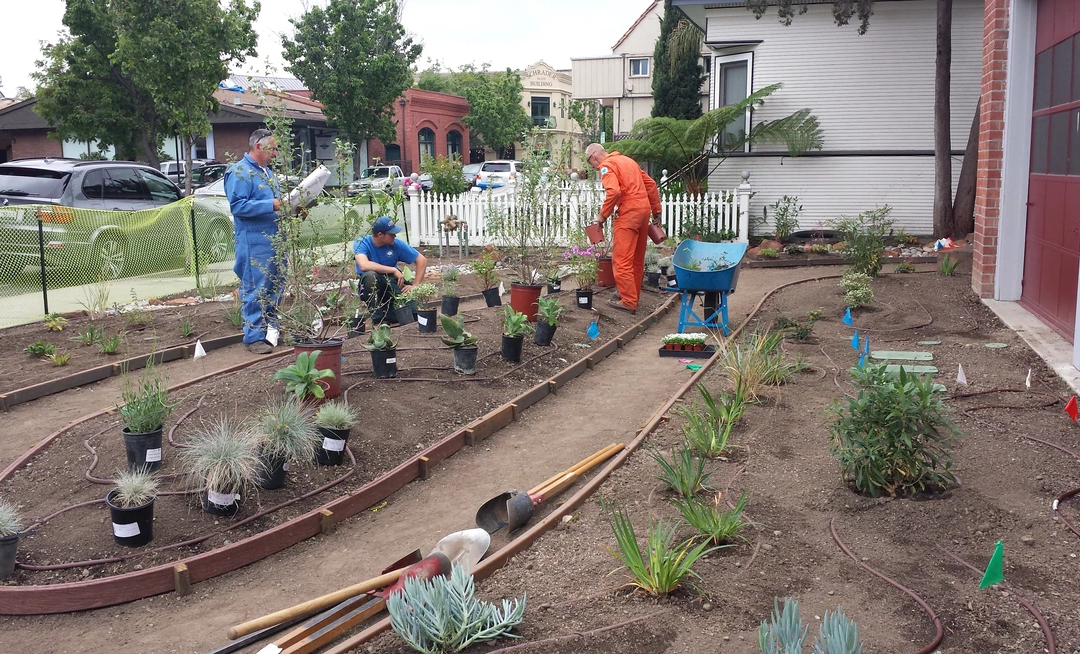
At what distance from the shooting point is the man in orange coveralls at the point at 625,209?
1023cm

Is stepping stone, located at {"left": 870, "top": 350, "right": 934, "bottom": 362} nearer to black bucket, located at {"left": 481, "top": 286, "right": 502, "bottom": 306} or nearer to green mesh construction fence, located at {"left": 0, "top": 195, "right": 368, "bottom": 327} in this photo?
black bucket, located at {"left": 481, "top": 286, "right": 502, "bottom": 306}

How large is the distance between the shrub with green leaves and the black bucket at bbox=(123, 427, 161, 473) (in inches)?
147

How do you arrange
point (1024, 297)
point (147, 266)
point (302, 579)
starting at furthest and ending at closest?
point (147, 266) < point (1024, 297) < point (302, 579)

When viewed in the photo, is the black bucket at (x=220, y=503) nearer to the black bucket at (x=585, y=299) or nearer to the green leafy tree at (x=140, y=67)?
the black bucket at (x=585, y=299)

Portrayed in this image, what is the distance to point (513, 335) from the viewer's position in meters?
7.68

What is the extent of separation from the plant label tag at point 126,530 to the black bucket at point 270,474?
68cm

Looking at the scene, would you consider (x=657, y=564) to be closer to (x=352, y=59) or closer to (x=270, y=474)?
(x=270, y=474)

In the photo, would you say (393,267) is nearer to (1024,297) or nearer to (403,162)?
(1024,297)

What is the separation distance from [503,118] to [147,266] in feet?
146

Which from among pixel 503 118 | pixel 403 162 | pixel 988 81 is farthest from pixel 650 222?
pixel 503 118

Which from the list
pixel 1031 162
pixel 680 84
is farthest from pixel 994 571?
pixel 680 84

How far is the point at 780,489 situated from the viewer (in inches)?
184

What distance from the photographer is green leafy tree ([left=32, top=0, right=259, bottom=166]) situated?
2145 cm

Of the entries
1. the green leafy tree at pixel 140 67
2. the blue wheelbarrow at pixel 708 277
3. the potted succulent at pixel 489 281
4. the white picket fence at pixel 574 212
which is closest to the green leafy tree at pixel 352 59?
the green leafy tree at pixel 140 67
